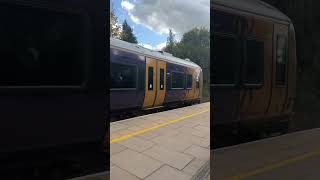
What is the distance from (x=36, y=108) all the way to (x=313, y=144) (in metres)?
1.76

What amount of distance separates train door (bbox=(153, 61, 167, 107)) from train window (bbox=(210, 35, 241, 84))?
0.82ft

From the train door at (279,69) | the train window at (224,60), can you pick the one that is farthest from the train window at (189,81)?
the train door at (279,69)

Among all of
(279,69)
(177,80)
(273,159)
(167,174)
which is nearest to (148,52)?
(177,80)

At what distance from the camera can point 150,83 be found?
98 centimetres

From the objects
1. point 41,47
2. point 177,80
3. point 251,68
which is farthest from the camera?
point 251,68

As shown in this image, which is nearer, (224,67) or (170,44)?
(170,44)

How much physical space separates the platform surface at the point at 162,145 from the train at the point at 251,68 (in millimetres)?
152

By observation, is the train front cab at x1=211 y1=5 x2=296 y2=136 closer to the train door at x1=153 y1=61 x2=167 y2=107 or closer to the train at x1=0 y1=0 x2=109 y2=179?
the train door at x1=153 y1=61 x2=167 y2=107

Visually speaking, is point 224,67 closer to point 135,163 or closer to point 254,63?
point 254,63

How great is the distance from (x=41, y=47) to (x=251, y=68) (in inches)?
38.7

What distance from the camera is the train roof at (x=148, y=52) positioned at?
2.81 feet

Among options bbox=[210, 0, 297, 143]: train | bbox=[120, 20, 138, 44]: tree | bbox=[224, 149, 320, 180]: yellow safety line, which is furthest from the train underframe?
bbox=[120, 20, 138, 44]: tree

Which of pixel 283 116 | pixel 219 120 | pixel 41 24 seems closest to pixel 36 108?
pixel 41 24

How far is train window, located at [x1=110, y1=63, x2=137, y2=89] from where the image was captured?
87 centimetres
